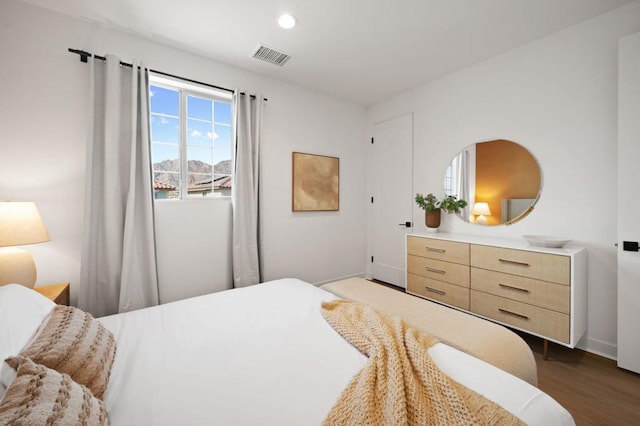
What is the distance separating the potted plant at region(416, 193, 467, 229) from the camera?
303cm

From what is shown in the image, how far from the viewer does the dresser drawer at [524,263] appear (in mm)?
1975

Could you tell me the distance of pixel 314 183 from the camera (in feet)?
11.8

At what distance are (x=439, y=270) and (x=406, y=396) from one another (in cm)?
209

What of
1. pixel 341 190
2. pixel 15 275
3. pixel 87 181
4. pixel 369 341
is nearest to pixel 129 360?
pixel 369 341

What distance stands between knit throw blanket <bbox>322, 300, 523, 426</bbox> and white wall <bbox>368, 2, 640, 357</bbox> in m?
2.05

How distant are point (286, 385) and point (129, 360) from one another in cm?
72

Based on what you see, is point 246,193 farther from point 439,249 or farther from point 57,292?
point 439,249

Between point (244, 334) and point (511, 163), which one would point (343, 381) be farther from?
point (511, 163)

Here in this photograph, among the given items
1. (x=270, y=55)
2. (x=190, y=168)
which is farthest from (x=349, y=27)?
(x=190, y=168)

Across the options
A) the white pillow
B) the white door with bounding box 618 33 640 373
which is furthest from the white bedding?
the white door with bounding box 618 33 640 373

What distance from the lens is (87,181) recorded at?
7.04 feet

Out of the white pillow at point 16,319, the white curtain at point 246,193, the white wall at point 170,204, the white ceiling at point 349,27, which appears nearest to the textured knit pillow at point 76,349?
the white pillow at point 16,319

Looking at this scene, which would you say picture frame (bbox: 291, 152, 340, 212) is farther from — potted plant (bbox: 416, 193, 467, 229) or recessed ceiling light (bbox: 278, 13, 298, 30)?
recessed ceiling light (bbox: 278, 13, 298, 30)

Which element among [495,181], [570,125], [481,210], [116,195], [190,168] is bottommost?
[481,210]
